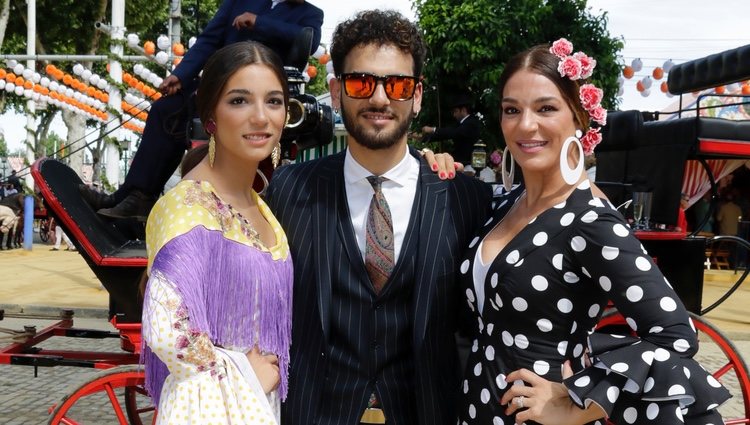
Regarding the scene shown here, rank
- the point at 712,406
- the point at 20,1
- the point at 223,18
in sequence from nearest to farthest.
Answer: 1. the point at 712,406
2. the point at 223,18
3. the point at 20,1

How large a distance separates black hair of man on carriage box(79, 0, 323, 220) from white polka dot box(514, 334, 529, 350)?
2323 millimetres

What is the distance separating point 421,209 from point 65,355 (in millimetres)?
2654

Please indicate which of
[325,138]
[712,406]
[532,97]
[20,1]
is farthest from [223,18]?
[20,1]

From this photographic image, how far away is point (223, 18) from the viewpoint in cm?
396

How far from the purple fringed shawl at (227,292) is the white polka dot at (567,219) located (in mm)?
836

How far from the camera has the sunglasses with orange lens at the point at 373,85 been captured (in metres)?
2.37

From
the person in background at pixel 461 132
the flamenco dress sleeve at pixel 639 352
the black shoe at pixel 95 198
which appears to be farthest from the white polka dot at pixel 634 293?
the person in background at pixel 461 132

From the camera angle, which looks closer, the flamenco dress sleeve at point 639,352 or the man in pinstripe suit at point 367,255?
the flamenco dress sleeve at point 639,352

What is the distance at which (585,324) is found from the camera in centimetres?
202

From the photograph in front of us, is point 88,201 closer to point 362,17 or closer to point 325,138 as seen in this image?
point 325,138

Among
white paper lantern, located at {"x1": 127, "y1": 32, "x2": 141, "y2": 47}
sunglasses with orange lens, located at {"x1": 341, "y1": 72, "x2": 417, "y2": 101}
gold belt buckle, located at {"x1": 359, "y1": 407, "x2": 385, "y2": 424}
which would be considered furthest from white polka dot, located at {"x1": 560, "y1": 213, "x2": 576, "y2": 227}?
white paper lantern, located at {"x1": 127, "y1": 32, "x2": 141, "y2": 47}

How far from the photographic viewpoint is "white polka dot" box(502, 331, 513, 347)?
203cm

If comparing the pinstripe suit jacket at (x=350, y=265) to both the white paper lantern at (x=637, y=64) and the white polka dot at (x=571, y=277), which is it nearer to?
the white polka dot at (x=571, y=277)

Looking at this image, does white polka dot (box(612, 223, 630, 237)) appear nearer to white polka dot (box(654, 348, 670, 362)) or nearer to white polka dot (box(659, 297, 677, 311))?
white polka dot (box(659, 297, 677, 311))
